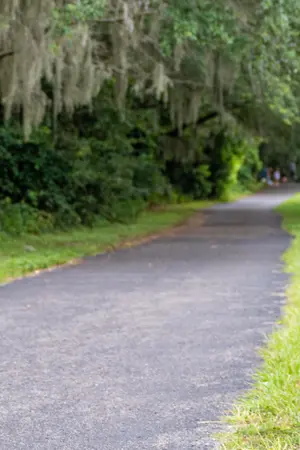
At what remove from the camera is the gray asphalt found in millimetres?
4836

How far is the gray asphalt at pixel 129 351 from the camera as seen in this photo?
4.84m

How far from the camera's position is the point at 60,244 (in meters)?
17.7

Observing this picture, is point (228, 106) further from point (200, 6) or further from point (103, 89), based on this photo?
point (200, 6)

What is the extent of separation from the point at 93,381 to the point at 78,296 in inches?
171

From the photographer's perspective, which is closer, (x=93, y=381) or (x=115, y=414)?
(x=115, y=414)

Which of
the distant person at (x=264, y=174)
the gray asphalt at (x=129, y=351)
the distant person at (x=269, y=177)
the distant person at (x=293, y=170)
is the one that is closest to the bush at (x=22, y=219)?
the gray asphalt at (x=129, y=351)

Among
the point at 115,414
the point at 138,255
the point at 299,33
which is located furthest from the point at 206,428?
the point at 299,33

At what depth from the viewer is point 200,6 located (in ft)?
57.8

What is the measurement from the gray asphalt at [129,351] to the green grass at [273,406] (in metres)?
0.14

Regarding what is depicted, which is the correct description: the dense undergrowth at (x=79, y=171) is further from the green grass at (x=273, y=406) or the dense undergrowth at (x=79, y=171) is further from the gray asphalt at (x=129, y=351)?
the green grass at (x=273, y=406)

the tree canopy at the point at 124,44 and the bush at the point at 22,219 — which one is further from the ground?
the tree canopy at the point at 124,44

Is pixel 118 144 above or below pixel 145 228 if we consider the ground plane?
above

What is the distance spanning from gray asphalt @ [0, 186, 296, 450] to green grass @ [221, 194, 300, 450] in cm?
14

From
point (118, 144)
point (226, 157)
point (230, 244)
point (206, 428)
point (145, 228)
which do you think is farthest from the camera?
point (226, 157)
